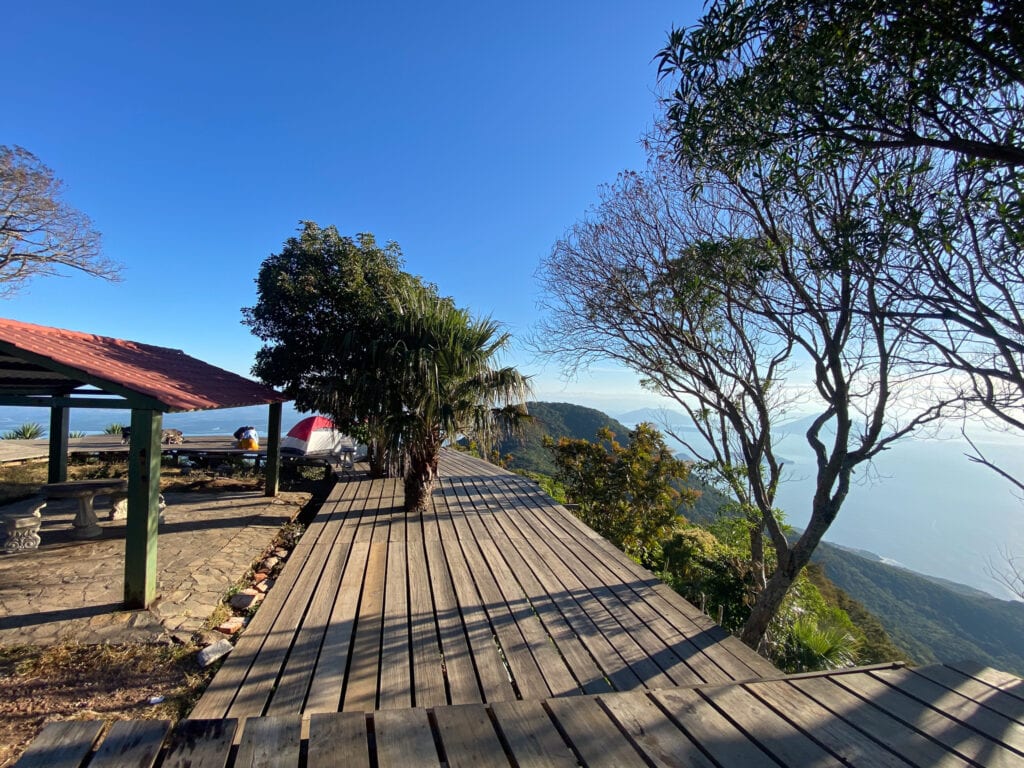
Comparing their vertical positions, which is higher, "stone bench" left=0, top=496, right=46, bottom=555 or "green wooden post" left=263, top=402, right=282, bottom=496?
"green wooden post" left=263, top=402, right=282, bottom=496

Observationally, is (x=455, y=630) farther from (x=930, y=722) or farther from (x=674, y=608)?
(x=930, y=722)

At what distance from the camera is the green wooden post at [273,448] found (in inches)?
305

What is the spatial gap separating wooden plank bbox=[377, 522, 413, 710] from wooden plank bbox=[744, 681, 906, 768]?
62.9 inches

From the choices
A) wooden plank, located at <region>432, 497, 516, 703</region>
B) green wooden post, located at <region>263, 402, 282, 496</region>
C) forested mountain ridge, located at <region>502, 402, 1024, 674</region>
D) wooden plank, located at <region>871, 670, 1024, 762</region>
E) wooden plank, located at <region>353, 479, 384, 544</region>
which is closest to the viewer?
wooden plank, located at <region>871, 670, 1024, 762</region>

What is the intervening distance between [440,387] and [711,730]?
435 centimetres

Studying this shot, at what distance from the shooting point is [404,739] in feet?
5.06

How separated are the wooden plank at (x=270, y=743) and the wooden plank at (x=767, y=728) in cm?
159

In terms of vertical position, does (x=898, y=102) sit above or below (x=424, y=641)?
above

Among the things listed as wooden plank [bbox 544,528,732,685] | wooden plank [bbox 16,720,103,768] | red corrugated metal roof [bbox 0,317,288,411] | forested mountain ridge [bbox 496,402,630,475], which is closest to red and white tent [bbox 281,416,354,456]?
red corrugated metal roof [bbox 0,317,288,411]

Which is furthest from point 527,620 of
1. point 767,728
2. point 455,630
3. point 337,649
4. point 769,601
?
point 769,601

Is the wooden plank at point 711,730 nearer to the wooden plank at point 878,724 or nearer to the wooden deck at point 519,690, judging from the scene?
the wooden deck at point 519,690

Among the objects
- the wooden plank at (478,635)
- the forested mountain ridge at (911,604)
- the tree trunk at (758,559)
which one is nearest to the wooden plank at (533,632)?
the wooden plank at (478,635)

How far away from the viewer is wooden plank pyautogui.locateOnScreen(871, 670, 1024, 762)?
1701 mm

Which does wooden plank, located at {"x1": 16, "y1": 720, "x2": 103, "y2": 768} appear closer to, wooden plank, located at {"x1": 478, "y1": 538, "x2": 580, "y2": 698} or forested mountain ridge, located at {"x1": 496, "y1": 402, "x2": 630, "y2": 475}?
wooden plank, located at {"x1": 478, "y1": 538, "x2": 580, "y2": 698}
